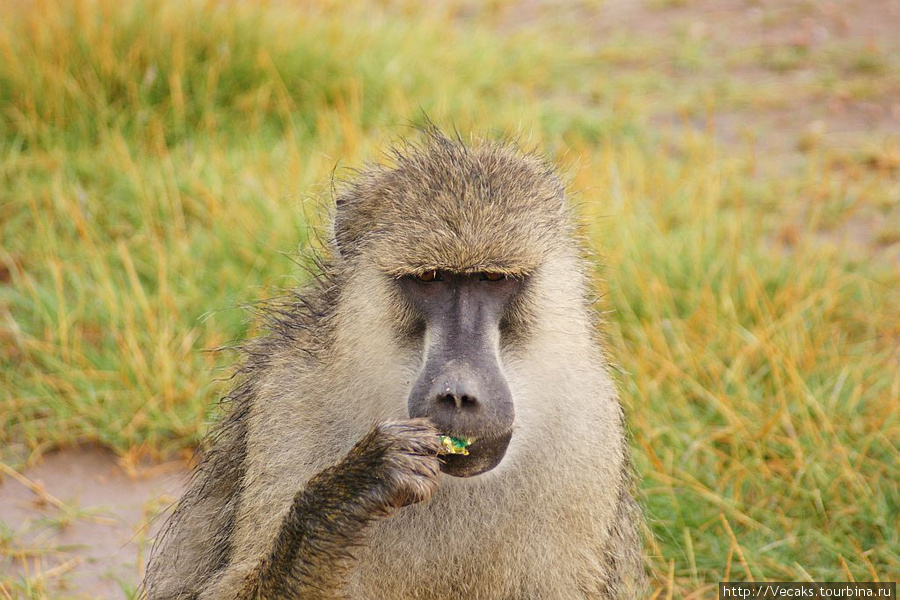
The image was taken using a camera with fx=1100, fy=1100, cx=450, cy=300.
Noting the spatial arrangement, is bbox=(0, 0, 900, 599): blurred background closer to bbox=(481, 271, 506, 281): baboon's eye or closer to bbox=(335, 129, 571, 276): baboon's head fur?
bbox=(335, 129, 571, 276): baboon's head fur

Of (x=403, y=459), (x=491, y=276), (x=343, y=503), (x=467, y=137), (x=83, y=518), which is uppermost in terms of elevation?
(x=467, y=137)

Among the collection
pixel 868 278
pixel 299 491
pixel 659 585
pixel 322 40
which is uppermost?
pixel 322 40

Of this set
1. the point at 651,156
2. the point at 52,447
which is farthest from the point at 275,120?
the point at 52,447

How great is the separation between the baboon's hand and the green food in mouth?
0.03m

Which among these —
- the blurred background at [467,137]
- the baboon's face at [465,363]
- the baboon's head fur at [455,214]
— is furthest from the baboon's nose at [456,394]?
the blurred background at [467,137]

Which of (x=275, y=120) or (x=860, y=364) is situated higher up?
(x=275, y=120)

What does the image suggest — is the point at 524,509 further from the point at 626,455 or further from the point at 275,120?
the point at 275,120

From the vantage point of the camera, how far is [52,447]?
4.01m

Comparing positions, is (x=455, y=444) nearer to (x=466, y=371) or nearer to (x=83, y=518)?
(x=466, y=371)

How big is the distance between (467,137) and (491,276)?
190 centimetres

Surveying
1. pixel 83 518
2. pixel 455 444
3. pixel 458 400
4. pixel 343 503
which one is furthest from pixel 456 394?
pixel 83 518

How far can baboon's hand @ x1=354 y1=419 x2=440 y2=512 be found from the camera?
206 cm

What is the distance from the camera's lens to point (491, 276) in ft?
7.54

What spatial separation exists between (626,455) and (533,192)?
0.75 meters
